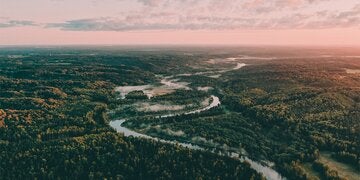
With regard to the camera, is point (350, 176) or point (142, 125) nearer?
point (350, 176)

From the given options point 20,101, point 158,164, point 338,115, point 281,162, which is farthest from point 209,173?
point 20,101

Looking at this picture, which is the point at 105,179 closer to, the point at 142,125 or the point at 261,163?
the point at 261,163

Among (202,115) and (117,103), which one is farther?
(117,103)

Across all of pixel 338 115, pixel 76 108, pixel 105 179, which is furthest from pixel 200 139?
pixel 76 108

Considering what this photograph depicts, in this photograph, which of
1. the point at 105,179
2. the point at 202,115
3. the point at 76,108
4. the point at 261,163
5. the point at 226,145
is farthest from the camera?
the point at 76,108

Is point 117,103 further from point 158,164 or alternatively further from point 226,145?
point 158,164

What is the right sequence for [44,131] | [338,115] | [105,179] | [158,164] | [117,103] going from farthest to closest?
[117,103] < [338,115] < [44,131] < [158,164] < [105,179]

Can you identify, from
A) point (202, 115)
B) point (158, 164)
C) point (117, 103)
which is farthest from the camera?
point (117, 103)

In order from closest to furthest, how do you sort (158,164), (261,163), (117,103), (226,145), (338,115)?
(158,164) → (261,163) → (226,145) → (338,115) → (117,103)

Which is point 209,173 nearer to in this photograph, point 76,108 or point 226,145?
point 226,145
